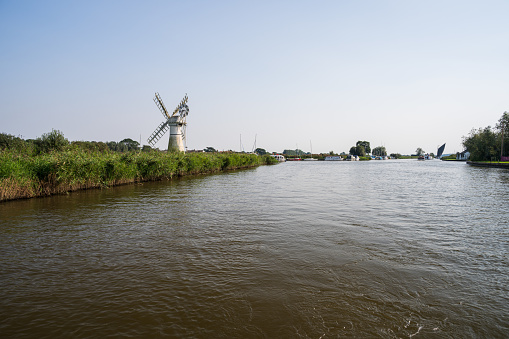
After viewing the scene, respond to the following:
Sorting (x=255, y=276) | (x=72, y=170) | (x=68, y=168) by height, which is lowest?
(x=255, y=276)

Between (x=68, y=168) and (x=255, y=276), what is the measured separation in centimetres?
1854

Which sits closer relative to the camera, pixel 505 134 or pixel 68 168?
pixel 68 168

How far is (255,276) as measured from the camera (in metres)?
6.75

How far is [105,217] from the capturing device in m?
13.4

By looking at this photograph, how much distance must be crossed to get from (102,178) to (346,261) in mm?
22277

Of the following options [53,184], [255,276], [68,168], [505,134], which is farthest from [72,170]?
[505,134]

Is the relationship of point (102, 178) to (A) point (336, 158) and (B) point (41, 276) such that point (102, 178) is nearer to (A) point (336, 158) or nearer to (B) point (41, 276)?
(B) point (41, 276)

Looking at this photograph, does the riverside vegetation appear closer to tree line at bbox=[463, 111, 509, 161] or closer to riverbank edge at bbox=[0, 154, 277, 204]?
riverbank edge at bbox=[0, 154, 277, 204]

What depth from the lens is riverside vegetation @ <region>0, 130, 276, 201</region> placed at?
56.7 feet

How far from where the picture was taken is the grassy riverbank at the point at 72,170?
674 inches

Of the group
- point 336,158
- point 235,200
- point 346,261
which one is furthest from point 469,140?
→ point 346,261

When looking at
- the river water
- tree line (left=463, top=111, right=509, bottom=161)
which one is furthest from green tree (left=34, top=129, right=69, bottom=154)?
tree line (left=463, top=111, right=509, bottom=161)

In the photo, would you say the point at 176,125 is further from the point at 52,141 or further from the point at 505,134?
the point at 505,134

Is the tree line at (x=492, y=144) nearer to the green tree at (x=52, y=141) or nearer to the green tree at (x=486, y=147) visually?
the green tree at (x=486, y=147)
